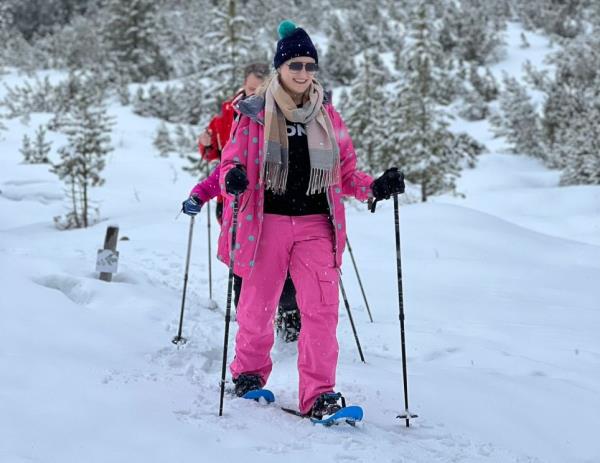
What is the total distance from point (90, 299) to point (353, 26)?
27.8 meters

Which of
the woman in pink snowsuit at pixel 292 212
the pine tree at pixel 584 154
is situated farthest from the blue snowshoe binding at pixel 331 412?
the pine tree at pixel 584 154

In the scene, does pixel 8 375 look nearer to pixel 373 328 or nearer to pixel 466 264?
pixel 373 328

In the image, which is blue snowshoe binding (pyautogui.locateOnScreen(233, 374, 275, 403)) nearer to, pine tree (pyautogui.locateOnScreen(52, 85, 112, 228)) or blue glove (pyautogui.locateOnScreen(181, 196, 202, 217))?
blue glove (pyautogui.locateOnScreen(181, 196, 202, 217))

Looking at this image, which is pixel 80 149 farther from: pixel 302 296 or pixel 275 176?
pixel 302 296

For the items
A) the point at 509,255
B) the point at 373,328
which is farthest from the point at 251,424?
the point at 509,255

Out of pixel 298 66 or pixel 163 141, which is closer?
pixel 298 66

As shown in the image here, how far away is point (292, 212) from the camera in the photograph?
336 cm

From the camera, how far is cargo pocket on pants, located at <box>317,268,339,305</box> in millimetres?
3281

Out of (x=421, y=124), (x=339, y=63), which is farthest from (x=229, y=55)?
(x=339, y=63)

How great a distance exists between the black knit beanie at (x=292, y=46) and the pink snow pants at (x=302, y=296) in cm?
89

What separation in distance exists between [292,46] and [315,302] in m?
1.42

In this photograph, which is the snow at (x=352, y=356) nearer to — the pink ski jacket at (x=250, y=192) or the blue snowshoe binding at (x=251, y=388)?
the blue snowshoe binding at (x=251, y=388)

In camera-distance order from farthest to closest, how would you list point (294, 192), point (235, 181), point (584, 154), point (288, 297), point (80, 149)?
point (584, 154), point (80, 149), point (288, 297), point (294, 192), point (235, 181)

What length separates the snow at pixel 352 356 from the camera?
273 centimetres
